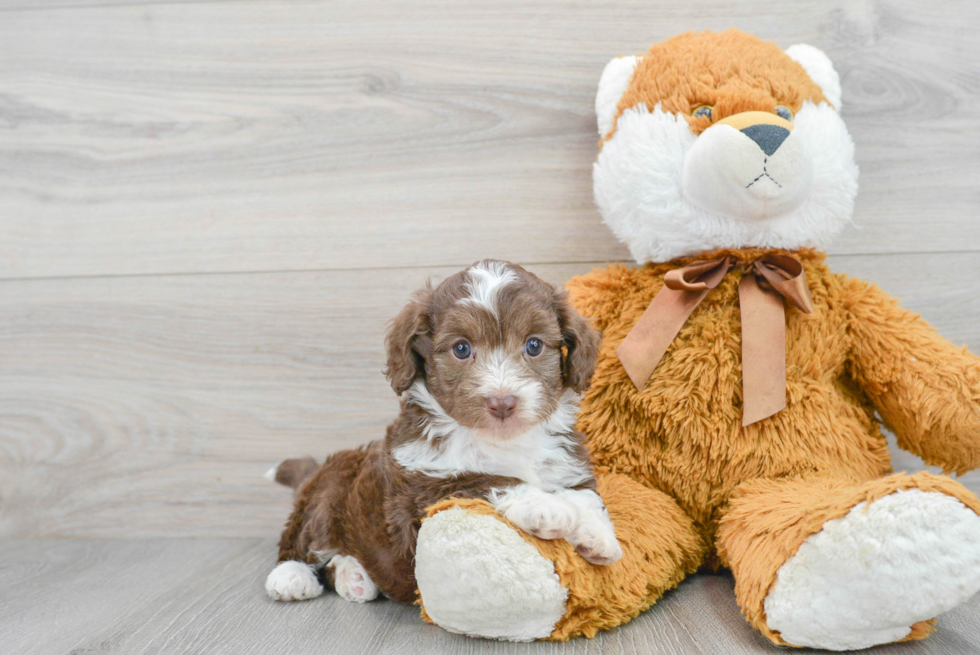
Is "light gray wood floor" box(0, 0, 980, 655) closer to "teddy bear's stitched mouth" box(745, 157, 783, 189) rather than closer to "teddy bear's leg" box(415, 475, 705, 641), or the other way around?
"teddy bear's stitched mouth" box(745, 157, 783, 189)

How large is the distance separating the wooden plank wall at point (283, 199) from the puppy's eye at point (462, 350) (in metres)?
0.73

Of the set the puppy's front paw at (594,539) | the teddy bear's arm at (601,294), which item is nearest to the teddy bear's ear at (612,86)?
the teddy bear's arm at (601,294)

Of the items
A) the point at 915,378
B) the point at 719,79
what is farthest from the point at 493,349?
the point at 915,378

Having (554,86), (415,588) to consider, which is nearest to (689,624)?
(415,588)

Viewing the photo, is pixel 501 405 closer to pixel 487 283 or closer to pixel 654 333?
pixel 487 283

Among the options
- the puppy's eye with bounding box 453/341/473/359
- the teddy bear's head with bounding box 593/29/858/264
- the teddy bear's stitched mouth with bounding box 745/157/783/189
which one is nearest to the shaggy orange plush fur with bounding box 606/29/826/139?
the teddy bear's head with bounding box 593/29/858/264

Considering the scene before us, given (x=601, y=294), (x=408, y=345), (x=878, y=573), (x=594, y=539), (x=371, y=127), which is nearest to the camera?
(x=878, y=573)

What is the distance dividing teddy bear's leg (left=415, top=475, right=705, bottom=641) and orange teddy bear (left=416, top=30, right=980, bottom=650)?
11 mm

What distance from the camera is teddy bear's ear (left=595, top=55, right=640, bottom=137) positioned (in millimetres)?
1780

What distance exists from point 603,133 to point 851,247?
2.54 feet

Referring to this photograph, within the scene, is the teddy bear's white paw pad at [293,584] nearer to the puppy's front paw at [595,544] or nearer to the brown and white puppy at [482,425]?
the brown and white puppy at [482,425]

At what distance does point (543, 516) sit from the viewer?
1262mm

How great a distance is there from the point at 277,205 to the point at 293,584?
1.05 m

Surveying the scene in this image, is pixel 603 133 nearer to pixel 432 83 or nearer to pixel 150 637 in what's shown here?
pixel 432 83
